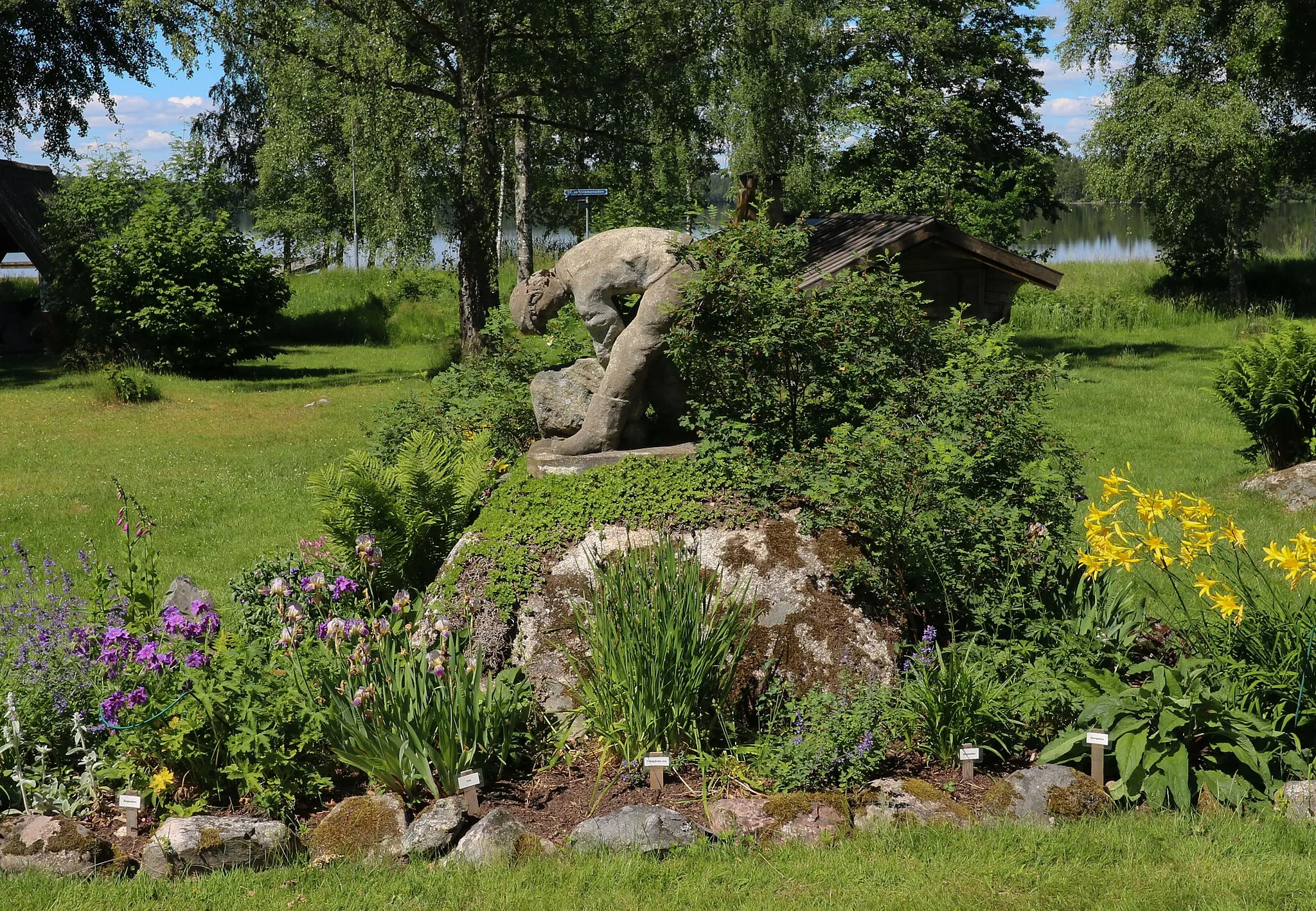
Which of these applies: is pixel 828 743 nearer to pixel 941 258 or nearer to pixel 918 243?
pixel 918 243

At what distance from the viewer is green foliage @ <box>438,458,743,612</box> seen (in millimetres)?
5910

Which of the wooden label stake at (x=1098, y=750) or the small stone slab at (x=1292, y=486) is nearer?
the wooden label stake at (x=1098, y=750)

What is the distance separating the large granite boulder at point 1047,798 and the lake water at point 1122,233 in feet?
65.0

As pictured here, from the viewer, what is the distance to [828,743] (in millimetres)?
4785

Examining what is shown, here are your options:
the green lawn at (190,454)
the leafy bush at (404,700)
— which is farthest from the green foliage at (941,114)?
the leafy bush at (404,700)

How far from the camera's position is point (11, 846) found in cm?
448

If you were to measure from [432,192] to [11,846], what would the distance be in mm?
15589

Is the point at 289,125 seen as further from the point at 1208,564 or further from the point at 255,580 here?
the point at 1208,564

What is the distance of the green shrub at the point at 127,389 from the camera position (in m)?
17.5

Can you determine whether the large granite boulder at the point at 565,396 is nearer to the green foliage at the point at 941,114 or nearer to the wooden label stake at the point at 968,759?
the wooden label stake at the point at 968,759

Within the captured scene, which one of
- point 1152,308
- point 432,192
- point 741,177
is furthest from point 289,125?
point 1152,308

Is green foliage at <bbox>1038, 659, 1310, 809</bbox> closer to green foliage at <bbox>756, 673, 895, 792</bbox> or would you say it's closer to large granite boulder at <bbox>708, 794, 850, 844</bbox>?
green foliage at <bbox>756, 673, 895, 792</bbox>

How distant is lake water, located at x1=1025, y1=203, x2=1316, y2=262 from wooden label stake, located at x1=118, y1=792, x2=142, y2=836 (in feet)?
69.7

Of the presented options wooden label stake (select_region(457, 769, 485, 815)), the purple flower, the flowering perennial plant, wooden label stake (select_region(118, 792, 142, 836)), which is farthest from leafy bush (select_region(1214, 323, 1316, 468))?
wooden label stake (select_region(118, 792, 142, 836))
